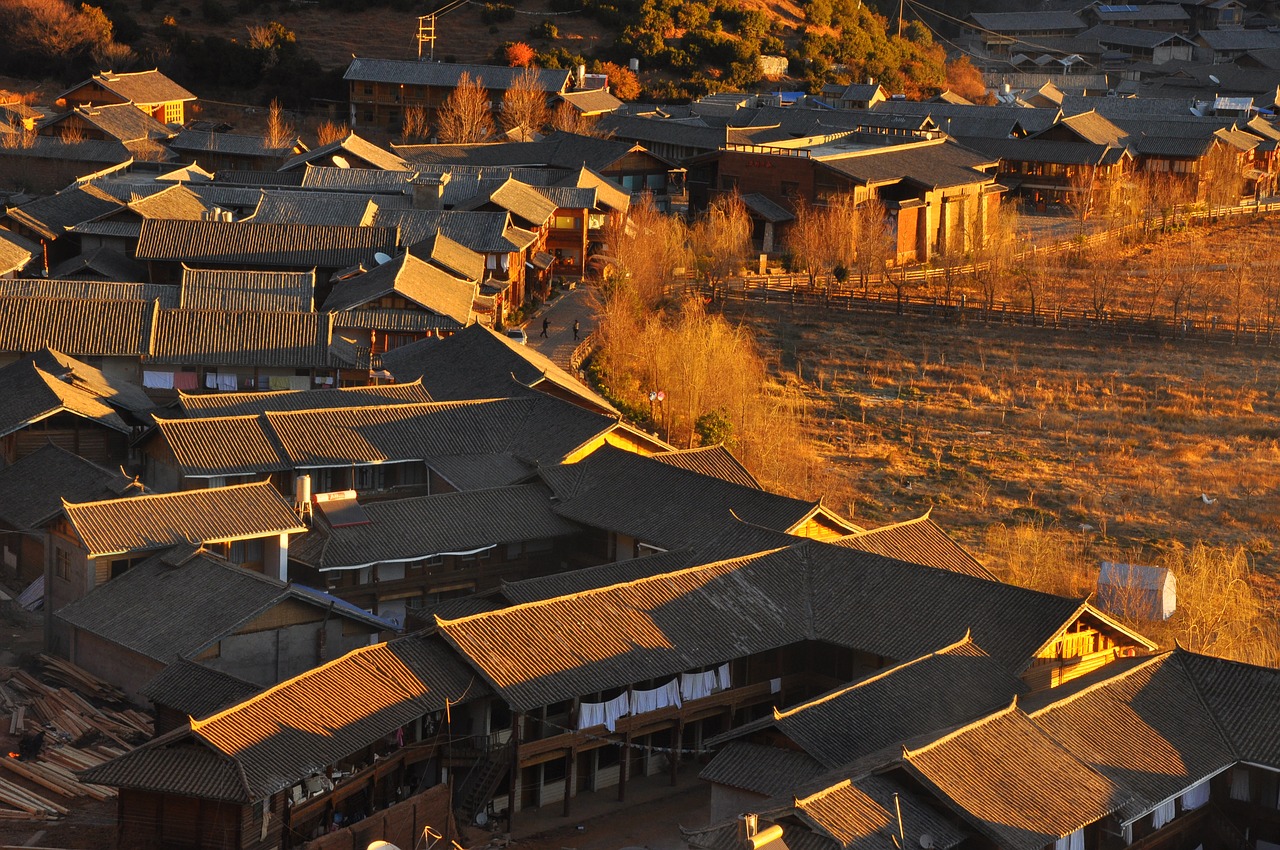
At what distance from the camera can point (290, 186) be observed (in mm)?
61219

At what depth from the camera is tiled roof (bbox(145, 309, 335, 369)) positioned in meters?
41.6

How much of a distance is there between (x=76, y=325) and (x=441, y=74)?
150ft

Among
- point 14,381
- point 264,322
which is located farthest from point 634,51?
point 14,381

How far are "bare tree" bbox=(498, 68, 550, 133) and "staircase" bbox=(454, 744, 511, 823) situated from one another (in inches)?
2300

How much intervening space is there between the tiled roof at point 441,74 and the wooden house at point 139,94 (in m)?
8.56

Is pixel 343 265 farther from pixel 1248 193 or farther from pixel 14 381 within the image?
pixel 1248 193

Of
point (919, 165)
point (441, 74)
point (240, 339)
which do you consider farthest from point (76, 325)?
point (441, 74)

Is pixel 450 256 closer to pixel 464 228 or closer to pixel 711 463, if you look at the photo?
pixel 464 228

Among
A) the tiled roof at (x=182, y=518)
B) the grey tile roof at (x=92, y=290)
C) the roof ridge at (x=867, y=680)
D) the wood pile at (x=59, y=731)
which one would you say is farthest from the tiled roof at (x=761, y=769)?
the grey tile roof at (x=92, y=290)

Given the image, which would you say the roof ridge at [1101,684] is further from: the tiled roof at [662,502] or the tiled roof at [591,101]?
the tiled roof at [591,101]

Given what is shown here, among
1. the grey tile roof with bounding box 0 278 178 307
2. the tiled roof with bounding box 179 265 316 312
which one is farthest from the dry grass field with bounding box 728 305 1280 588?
the grey tile roof with bounding box 0 278 178 307

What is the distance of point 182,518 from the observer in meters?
29.9

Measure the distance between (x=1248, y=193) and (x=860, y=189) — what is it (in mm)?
28744

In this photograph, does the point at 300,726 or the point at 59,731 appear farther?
the point at 59,731
